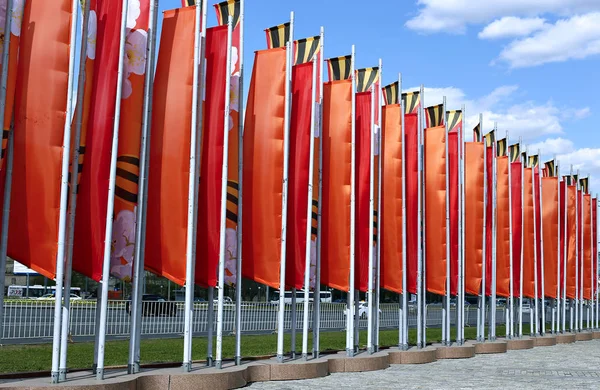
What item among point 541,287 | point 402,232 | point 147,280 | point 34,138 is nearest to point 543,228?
point 541,287

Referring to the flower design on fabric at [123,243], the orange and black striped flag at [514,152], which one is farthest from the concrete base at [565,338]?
the flower design on fabric at [123,243]

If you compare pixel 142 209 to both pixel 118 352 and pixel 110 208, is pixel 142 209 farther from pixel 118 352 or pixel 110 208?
pixel 118 352

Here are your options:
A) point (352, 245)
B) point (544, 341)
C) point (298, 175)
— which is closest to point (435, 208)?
point (352, 245)

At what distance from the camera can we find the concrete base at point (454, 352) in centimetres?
2361

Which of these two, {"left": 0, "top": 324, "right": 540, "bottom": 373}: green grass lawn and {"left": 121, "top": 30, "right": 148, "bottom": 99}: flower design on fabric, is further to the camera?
{"left": 0, "top": 324, "right": 540, "bottom": 373}: green grass lawn

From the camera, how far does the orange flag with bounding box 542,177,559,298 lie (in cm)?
3316

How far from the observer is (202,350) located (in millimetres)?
24469

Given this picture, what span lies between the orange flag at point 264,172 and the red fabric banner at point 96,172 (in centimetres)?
445

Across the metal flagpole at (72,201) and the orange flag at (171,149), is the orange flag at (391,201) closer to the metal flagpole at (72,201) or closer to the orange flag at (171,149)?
the orange flag at (171,149)

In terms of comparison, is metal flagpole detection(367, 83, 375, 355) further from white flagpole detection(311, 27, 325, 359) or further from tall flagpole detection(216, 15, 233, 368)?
tall flagpole detection(216, 15, 233, 368)

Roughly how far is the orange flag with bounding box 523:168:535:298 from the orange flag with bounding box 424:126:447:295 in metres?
7.65

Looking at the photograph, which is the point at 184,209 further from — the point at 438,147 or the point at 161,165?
the point at 438,147

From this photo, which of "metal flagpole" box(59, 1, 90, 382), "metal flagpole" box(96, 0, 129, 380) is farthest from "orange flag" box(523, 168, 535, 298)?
"metal flagpole" box(59, 1, 90, 382)

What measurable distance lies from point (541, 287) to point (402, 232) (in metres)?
12.7
